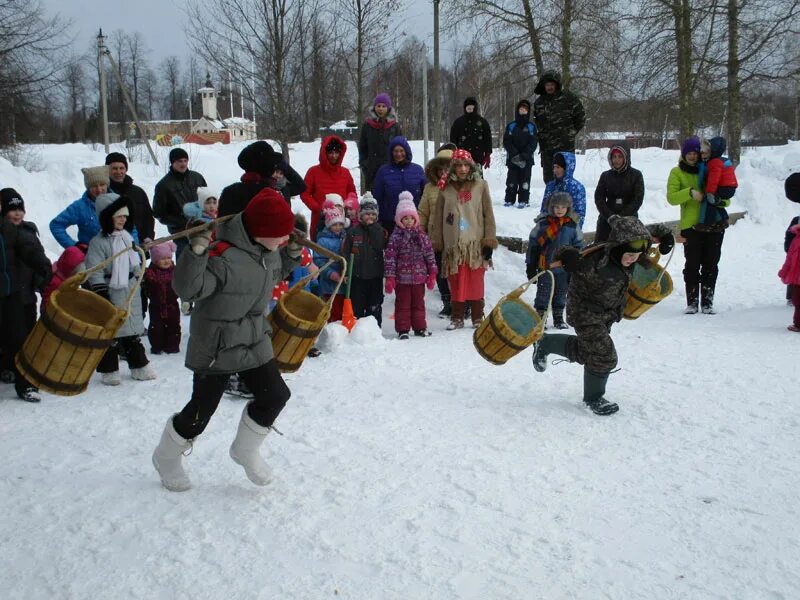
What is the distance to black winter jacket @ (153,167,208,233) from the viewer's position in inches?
327

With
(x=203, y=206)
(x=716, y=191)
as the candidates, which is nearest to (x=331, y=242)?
(x=203, y=206)

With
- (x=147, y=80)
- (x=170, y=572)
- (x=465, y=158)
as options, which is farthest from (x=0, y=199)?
(x=147, y=80)

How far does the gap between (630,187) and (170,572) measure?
23.6ft

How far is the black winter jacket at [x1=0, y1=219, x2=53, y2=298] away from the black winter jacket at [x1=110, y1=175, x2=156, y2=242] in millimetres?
1851

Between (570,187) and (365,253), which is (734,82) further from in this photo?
(365,253)

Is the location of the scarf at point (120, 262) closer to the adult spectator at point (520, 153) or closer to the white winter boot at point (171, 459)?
the white winter boot at point (171, 459)

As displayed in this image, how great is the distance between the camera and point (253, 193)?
17.0 feet

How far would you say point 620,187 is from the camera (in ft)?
28.9

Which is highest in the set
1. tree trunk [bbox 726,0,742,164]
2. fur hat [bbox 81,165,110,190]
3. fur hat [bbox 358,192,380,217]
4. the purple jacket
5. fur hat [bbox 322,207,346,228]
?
tree trunk [bbox 726,0,742,164]

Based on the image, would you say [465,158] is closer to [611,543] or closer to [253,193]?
[253,193]

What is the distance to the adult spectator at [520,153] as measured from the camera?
1230 cm

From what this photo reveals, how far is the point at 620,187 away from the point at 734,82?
1240 cm

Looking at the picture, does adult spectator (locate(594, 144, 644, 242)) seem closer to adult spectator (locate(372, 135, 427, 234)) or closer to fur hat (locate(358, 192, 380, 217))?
adult spectator (locate(372, 135, 427, 234))

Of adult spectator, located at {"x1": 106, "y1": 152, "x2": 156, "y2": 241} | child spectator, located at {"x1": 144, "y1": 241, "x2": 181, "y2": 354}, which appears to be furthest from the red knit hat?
adult spectator, located at {"x1": 106, "y1": 152, "x2": 156, "y2": 241}
